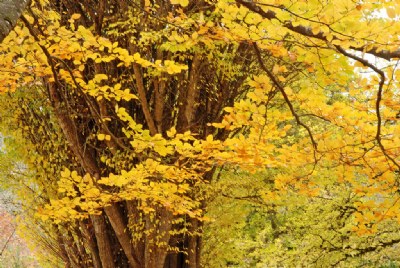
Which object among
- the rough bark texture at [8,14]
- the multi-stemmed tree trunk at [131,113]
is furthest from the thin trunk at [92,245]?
the rough bark texture at [8,14]

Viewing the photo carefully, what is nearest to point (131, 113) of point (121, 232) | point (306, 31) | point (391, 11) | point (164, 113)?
point (164, 113)

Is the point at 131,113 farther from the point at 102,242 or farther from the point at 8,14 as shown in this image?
the point at 8,14

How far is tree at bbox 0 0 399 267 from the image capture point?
258 cm

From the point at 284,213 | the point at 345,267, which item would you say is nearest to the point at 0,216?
the point at 284,213

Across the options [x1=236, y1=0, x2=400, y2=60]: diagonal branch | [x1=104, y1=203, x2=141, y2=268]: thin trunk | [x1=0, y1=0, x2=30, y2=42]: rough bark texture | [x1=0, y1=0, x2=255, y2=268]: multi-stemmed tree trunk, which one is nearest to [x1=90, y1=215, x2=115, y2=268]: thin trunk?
[x1=0, y1=0, x2=255, y2=268]: multi-stemmed tree trunk

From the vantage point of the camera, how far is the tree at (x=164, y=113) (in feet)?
8.48

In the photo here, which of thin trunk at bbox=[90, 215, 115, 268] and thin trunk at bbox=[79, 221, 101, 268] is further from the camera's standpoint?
thin trunk at bbox=[79, 221, 101, 268]

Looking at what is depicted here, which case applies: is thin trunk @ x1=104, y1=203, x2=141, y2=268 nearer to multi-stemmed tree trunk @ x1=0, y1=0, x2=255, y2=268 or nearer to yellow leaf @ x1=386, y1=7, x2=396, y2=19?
multi-stemmed tree trunk @ x1=0, y1=0, x2=255, y2=268

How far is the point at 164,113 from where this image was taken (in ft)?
17.6

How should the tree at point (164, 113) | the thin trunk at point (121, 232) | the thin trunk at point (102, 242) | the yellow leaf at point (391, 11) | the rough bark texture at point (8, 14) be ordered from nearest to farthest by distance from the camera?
the rough bark texture at point (8, 14) → the yellow leaf at point (391, 11) → the tree at point (164, 113) → the thin trunk at point (121, 232) → the thin trunk at point (102, 242)

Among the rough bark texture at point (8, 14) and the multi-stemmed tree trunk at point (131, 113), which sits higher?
the multi-stemmed tree trunk at point (131, 113)

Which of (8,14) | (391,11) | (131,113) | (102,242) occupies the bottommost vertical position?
(8,14)

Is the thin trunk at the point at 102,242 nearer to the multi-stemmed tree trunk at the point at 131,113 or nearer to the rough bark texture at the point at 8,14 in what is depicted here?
the multi-stemmed tree trunk at the point at 131,113

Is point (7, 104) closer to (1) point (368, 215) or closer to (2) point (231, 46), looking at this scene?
(2) point (231, 46)
